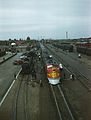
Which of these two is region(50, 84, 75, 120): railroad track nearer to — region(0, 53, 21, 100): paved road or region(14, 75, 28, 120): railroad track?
region(14, 75, 28, 120): railroad track

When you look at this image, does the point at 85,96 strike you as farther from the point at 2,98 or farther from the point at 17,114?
the point at 2,98

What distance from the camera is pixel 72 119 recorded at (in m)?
8.48

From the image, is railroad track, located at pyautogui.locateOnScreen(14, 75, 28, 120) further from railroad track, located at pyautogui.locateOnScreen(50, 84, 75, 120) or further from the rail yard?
railroad track, located at pyautogui.locateOnScreen(50, 84, 75, 120)

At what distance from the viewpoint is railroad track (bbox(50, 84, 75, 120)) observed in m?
8.91

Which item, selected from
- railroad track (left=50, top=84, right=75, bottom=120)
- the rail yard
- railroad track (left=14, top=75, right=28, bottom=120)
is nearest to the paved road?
the rail yard

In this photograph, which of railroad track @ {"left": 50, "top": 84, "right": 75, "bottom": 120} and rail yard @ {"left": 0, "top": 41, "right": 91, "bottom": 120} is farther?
rail yard @ {"left": 0, "top": 41, "right": 91, "bottom": 120}

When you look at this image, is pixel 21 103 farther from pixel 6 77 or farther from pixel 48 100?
pixel 6 77

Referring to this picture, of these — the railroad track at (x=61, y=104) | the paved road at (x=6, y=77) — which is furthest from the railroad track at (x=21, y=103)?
the railroad track at (x=61, y=104)

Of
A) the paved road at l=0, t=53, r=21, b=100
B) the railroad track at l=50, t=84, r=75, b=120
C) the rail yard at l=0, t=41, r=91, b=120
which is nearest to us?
the railroad track at l=50, t=84, r=75, b=120

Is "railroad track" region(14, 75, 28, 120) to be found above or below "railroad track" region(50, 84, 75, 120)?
below

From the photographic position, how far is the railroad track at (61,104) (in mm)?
8906

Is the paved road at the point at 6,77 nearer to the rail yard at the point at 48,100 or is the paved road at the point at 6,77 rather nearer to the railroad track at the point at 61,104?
the rail yard at the point at 48,100

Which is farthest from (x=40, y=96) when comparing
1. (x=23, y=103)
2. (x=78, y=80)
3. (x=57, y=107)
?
(x=78, y=80)

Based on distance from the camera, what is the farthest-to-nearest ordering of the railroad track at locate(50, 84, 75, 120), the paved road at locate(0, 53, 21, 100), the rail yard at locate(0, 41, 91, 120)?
the paved road at locate(0, 53, 21, 100), the rail yard at locate(0, 41, 91, 120), the railroad track at locate(50, 84, 75, 120)
